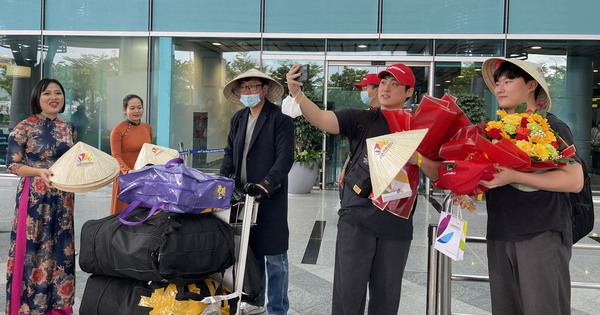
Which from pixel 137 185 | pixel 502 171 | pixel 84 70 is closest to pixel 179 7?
pixel 84 70

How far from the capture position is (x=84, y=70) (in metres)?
11.6

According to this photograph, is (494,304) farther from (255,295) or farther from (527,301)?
(255,295)

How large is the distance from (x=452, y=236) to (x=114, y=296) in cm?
156

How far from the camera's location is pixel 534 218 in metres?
2.12

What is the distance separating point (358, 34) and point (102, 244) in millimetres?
9314

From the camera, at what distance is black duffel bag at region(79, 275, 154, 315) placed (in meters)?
2.31

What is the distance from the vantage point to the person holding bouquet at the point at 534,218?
2096mm

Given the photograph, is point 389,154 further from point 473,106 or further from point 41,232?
point 473,106

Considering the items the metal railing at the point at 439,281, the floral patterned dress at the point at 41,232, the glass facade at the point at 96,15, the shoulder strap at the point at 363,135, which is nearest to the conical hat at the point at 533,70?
the shoulder strap at the point at 363,135

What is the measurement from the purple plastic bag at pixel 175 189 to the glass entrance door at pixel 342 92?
846 centimetres

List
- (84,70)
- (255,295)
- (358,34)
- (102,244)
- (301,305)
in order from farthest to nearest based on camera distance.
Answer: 1. (84,70)
2. (358,34)
3. (301,305)
4. (255,295)
5. (102,244)

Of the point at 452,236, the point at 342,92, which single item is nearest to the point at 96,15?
the point at 342,92

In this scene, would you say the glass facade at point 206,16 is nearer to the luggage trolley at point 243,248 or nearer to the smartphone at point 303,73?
the smartphone at point 303,73

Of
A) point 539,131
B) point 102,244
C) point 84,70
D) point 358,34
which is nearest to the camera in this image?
point 539,131
